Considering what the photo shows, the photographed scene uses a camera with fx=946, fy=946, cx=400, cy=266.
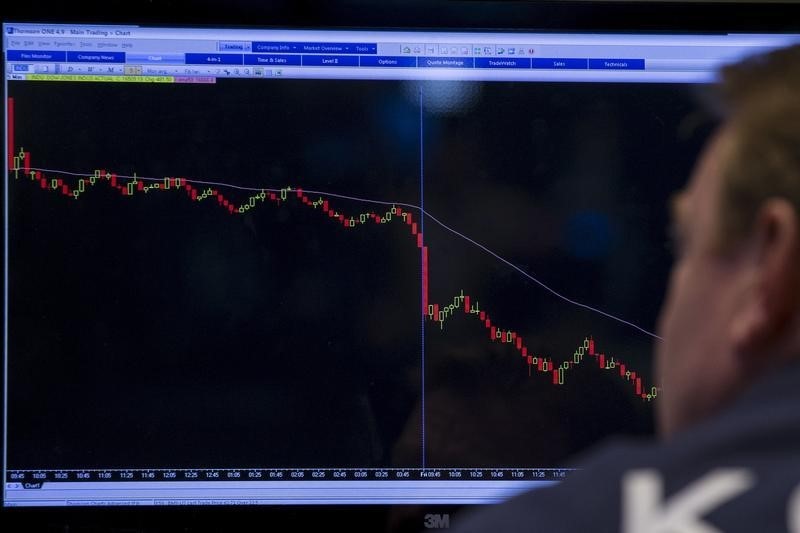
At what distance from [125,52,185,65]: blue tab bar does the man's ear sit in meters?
0.69

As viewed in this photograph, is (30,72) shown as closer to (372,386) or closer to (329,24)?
(329,24)

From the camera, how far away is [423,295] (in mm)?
1052

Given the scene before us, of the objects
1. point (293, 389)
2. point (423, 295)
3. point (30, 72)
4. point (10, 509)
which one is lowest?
point (10, 509)

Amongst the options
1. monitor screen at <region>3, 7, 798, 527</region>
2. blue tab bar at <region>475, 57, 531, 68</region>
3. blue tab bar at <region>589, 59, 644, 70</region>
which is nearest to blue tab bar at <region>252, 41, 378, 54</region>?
monitor screen at <region>3, 7, 798, 527</region>

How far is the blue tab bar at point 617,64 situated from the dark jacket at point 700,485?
2.02 ft

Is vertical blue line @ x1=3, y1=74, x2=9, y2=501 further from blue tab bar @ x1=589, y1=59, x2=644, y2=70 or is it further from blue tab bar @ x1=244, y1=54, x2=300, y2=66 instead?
blue tab bar @ x1=589, y1=59, x2=644, y2=70

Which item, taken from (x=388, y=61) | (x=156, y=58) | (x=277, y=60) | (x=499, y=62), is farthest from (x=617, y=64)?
(x=156, y=58)

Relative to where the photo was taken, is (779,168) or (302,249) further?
(302,249)

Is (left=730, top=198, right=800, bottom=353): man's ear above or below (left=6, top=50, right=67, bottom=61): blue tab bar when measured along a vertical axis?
below

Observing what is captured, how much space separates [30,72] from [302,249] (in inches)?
14.0

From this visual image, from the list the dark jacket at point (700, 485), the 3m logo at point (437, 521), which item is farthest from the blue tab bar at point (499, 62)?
the dark jacket at point (700, 485)

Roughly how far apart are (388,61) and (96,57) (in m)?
0.32

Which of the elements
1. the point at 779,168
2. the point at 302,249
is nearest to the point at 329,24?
the point at 302,249

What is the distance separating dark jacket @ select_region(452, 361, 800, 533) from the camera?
0.44m
